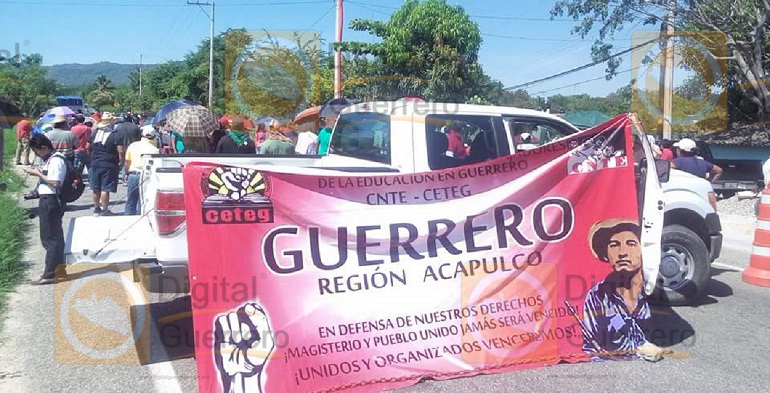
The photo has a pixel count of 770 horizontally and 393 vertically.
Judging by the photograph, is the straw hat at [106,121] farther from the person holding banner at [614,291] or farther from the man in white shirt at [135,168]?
the person holding banner at [614,291]

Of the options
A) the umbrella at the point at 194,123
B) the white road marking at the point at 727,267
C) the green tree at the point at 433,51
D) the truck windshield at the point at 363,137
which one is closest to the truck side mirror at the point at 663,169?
the truck windshield at the point at 363,137

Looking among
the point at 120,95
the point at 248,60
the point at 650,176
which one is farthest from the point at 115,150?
the point at 120,95

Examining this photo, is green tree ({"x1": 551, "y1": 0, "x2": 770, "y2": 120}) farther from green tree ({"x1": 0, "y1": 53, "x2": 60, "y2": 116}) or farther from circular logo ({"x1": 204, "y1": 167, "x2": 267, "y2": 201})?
green tree ({"x1": 0, "y1": 53, "x2": 60, "y2": 116})

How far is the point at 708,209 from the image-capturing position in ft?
23.0

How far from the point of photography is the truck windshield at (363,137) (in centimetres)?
641

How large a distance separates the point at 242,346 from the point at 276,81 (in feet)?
77.2

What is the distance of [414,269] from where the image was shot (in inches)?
188

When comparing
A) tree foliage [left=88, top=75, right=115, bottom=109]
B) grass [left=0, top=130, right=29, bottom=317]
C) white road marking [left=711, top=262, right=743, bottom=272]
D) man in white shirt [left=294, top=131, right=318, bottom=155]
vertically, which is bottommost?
white road marking [left=711, top=262, right=743, bottom=272]

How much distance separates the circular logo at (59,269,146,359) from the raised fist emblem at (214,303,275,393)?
5.43 ft

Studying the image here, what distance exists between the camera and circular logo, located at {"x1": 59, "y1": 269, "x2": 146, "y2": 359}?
5.59m

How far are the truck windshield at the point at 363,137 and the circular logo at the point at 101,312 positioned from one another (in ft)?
8.80
